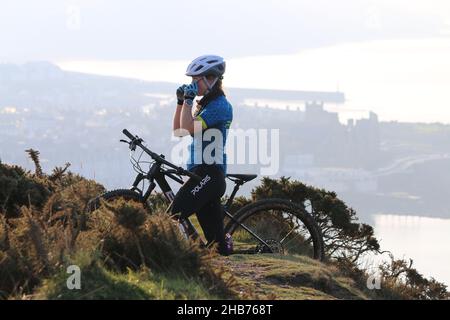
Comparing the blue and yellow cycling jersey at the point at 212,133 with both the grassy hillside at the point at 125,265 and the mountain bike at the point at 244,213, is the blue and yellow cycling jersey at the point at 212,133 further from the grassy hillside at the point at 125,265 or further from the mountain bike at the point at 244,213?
the grassy hillside at the point at 125,265

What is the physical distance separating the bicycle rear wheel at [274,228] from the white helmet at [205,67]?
4.84ft

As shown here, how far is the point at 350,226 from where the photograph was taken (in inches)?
643

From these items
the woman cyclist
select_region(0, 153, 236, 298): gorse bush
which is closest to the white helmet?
the woman cyclist

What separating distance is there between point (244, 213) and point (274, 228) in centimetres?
149

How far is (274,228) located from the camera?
431 inches

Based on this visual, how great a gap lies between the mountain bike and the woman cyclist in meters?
0.12

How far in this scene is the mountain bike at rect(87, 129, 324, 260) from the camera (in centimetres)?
910

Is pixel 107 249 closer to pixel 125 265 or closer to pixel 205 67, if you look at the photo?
pixel 125 265

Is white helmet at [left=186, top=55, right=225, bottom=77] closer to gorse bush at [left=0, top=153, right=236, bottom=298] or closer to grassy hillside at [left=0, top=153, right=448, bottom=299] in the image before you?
grassy hillside at [left=0, top=153, right=448, bottom=299]

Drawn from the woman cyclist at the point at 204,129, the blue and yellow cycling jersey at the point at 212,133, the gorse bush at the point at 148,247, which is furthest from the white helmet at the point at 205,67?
the gorse bush at the point at 148,247

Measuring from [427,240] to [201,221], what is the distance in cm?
13213

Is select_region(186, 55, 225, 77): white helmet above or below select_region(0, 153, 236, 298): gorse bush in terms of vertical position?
above

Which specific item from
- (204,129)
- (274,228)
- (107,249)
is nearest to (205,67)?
(204,129)
